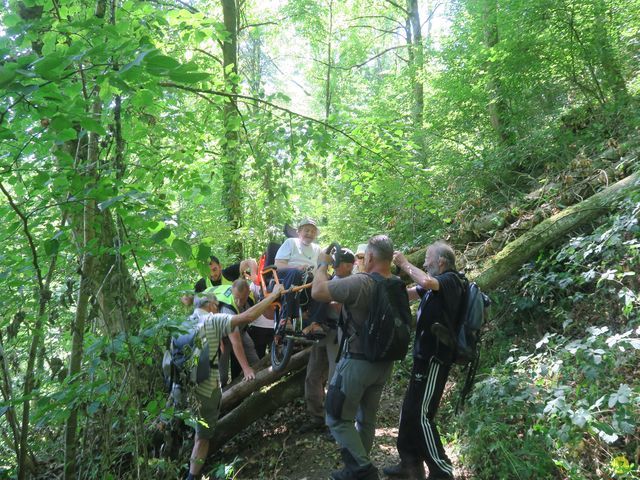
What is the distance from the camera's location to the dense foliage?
2.70 metres

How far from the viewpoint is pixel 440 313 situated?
13.1 ft

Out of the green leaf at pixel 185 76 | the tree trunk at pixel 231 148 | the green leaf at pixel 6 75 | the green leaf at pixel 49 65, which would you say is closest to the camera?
the green leaf at pixel 6 75

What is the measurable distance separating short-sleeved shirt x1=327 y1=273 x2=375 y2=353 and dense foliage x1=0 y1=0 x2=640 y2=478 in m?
1.16

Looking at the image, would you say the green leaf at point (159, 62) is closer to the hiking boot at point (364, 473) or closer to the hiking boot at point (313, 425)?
the hiking boot at point (364, 473)

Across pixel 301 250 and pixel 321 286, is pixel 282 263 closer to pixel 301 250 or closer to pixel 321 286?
pixel 301 250

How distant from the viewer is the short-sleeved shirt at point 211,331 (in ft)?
13.8

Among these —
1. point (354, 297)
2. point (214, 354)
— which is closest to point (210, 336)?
point (214, 354)

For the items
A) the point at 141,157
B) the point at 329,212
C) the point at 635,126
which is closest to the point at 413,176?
the point at 141,157

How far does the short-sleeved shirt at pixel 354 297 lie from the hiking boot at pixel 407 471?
3.95 ft

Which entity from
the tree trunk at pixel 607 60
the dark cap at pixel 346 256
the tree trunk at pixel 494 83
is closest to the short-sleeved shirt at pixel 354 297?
the dark cap at pixel 346 256

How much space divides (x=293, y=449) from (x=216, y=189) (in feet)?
24.6

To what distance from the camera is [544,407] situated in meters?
3.50

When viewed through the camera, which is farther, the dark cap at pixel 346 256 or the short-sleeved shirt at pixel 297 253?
the short-sleeved shirt at pixel 297 253

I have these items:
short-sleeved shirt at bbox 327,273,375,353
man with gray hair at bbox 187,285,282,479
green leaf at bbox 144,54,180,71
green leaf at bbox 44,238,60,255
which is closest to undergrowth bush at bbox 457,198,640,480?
short-sleeved shirt at bbox 327,273,375,353
